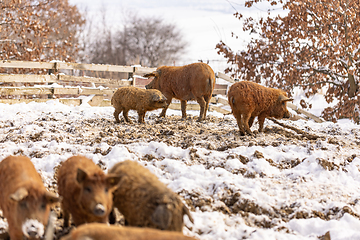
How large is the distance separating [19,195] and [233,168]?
2925mm

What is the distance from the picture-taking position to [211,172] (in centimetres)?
445

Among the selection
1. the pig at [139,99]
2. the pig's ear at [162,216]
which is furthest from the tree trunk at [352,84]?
the pig's ear at [162,216]

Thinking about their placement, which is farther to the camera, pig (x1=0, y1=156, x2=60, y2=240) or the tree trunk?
the tree trunk

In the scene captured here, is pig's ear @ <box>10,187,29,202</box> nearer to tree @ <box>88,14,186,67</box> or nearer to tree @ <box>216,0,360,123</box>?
tree @ <box>216,0,360,123</box>

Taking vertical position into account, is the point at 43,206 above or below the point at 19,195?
below

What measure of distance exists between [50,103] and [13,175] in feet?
25.2

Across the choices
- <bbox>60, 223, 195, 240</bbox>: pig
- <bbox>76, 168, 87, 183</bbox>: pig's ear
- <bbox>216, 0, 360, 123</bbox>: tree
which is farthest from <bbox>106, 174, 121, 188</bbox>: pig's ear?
<bbox>216, 0, 360, 123</bbox>: tree

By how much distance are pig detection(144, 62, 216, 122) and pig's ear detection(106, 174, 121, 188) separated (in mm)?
5913

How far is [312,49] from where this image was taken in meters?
11.4

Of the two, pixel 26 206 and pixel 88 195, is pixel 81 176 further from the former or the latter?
pixel 26 206

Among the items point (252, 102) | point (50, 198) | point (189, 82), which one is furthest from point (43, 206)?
point (189, 82)

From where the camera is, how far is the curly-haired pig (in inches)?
102

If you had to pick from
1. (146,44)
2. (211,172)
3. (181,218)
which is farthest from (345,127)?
(146,44)

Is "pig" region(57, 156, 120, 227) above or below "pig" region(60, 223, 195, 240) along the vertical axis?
below
